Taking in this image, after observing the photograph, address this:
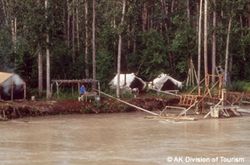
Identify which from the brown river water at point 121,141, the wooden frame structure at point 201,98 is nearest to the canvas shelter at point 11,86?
the brown river water at point 121,141

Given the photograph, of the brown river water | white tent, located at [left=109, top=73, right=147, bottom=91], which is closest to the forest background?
white tent, located at [left=109, top=73, right=147, bottom=91]

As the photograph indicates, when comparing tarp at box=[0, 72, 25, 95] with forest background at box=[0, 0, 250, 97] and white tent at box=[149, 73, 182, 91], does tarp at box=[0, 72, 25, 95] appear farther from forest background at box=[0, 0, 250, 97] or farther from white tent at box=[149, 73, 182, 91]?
white tent at box=[149, 73, 182, 91]

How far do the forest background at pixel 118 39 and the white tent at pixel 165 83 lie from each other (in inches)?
98.4

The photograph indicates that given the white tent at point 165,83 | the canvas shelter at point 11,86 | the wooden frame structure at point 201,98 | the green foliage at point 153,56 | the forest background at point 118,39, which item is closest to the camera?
the wooden frame structure at point 201,98

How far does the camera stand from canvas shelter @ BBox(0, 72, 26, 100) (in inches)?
1406

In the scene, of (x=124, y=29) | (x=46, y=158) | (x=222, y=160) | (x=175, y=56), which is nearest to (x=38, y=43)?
(x=124, y=29)

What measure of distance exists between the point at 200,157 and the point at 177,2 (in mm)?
37246

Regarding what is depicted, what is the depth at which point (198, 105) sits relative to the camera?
114 feet

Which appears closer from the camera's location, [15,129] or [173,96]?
[15,129]

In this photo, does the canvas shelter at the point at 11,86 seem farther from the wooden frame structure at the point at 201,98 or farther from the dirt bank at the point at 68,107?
the wooden frame structure at the point at 201,98

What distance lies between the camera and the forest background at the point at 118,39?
127 ft

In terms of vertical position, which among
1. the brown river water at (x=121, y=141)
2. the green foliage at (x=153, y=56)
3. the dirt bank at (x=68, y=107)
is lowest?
the brown river water at (x=121, y=141)

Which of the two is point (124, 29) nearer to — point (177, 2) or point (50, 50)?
point (50, 50)

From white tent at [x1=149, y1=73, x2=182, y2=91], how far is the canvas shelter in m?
9.55
